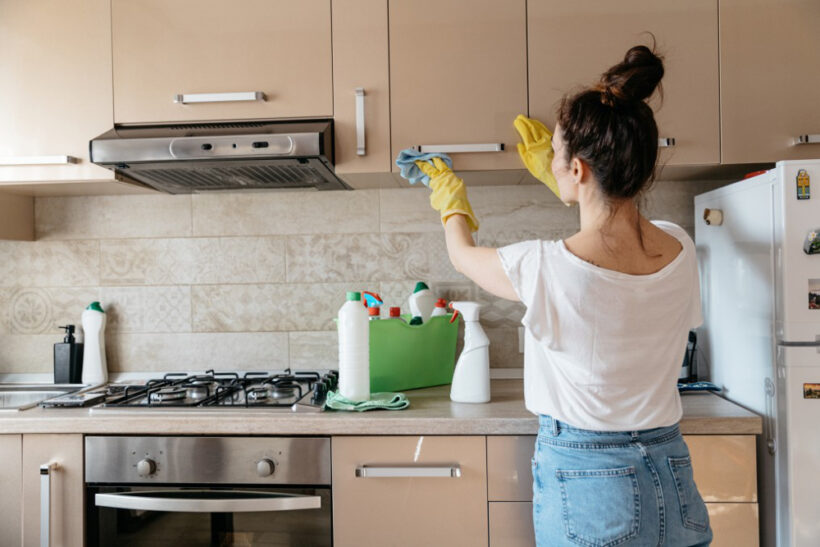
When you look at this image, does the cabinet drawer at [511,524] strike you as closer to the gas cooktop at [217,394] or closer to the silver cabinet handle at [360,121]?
the gas cooktop at [217,394]

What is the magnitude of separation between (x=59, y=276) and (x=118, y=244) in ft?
0.81

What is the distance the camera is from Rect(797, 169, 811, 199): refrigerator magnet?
1.33 m

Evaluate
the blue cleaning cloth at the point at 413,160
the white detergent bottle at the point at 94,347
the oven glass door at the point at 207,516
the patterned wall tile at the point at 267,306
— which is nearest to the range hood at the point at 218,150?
the blue cleaning cloth at the point at 413,160

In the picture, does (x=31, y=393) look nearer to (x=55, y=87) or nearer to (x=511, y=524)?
(x=55, y=87)

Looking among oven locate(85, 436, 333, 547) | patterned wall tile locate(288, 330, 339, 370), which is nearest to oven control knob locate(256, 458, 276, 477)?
oven locate(85, 436, 333, 547)

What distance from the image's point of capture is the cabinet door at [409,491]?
55.2 inches

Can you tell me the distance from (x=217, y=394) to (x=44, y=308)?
917 mm

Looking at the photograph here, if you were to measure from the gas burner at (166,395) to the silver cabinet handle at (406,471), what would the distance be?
0.58m

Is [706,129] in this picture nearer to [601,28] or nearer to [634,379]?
[601,28]

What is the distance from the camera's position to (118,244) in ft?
6.81

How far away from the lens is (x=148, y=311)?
2072mm

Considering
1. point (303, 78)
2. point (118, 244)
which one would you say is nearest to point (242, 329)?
point (118, 244)

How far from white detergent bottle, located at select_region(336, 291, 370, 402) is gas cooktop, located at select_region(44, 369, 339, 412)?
9 cm

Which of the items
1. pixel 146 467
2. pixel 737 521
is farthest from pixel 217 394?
pixel 737 521
